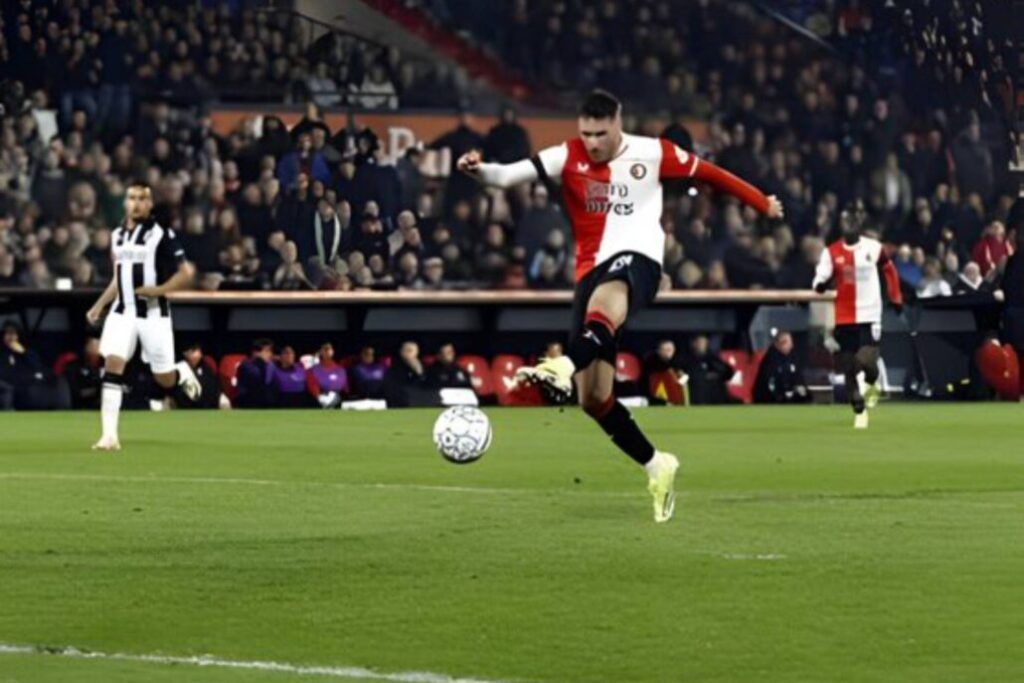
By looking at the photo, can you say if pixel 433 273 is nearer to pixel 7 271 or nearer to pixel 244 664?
pixel 7 271

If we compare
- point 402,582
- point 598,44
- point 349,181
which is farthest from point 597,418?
point 598,44

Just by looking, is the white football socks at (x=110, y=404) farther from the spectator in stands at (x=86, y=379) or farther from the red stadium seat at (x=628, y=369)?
the red stadium seat at (x=628, y=369)

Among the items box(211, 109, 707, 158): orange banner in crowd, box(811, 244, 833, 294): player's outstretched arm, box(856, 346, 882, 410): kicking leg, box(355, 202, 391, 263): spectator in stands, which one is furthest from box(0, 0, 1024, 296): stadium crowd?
box(811, 244, 833, 294): player's outstretched arm

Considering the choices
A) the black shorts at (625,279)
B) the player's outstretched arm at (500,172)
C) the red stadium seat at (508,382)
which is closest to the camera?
the player's outstretched arm at (500,172)

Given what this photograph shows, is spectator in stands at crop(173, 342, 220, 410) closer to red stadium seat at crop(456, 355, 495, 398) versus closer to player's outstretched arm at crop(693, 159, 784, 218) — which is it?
red stadium seat at crop(456, 355, 495, 398)

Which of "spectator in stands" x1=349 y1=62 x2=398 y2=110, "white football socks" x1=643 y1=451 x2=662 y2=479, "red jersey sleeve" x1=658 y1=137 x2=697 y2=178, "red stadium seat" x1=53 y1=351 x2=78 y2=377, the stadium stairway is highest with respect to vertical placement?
the stadium stairway

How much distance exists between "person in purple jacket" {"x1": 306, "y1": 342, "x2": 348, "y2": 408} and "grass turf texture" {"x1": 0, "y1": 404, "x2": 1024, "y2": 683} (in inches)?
512

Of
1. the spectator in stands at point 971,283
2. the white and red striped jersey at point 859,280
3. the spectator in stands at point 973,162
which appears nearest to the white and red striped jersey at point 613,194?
the white and red striped jersey at point 859,280

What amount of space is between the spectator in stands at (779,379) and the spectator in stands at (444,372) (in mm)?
4638

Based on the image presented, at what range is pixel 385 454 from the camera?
20.5m

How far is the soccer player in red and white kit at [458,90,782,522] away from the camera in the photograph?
1367cm

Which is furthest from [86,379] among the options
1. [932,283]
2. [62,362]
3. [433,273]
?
[932,283]

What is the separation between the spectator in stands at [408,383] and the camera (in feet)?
111

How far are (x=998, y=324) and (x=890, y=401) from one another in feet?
8.17
